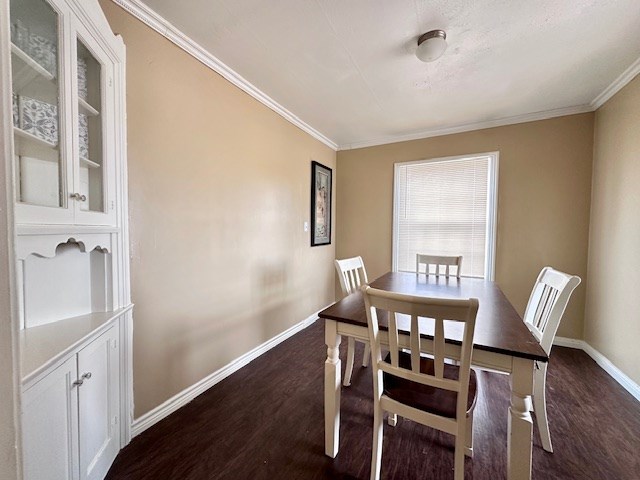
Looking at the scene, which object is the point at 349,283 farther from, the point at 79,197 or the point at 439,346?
the point at 79,197

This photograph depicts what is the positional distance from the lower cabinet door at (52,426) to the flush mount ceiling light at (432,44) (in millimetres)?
2449

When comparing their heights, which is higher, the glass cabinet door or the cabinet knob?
the glass cabinet door

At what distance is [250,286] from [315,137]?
2116 millimetres

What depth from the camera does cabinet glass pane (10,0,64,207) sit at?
3.02ft

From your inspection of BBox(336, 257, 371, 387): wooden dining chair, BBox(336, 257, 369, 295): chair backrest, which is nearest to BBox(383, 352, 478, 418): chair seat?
BBox(336, 257, 371, 387): wooden dining chair

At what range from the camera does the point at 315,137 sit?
333cm

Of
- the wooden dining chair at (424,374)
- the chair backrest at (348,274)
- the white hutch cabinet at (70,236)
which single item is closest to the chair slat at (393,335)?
the wooden dining chair at (424,374)

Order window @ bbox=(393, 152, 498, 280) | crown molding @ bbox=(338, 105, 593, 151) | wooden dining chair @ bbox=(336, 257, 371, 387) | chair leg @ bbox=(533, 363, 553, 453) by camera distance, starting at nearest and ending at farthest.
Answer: chair leg @ bbox=(533, 363, 553, 453), wooden dining chair @ bbox=(336, 257, 371, 387), crown molding @ bbox=(338, 105, 593, 151), window @ bbox=(393, 152, 498, 280)

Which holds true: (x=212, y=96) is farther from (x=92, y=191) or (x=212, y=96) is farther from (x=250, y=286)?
(x=250, y=286)

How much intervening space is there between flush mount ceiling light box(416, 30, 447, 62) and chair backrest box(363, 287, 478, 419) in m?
1.61

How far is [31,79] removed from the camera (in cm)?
96

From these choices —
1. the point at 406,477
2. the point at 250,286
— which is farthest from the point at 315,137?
the point at 406,477

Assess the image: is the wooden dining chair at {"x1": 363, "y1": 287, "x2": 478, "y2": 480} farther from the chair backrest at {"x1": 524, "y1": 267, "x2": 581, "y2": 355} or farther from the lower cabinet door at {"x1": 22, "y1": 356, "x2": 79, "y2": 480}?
the lower cabinet door at {"x1": 22, "y1": 356, "x2": 79, "y2": 480}

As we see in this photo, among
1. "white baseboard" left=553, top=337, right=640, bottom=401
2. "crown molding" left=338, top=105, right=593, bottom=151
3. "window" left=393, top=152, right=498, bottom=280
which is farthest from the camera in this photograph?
"window" left=393, top=152, right=498, bottom=280
